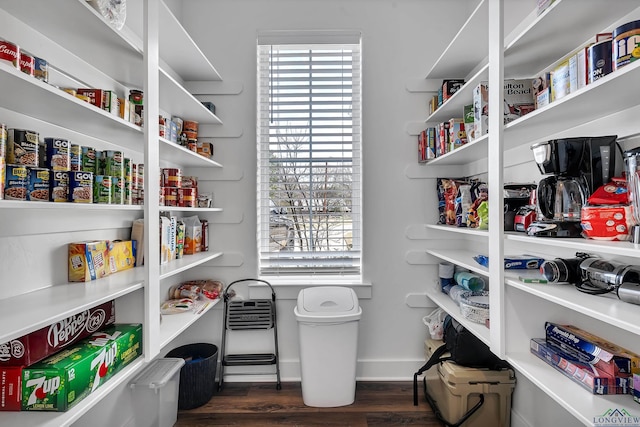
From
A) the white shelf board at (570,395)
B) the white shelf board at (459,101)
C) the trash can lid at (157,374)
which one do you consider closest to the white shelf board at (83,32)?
the trash can lid at (157,374)

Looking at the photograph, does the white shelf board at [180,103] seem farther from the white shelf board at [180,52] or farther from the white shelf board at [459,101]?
the white shelf board at [459,101]

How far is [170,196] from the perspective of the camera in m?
1.94

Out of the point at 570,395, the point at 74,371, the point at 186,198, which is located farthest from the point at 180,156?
the point at 570,395

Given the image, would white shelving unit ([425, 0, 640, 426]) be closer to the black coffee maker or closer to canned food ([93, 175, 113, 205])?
the black coffee maker

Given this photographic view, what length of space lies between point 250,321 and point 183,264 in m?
0.75

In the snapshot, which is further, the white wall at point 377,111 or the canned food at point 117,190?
the white wall at point 377,111

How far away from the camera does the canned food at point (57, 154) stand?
1111 mm

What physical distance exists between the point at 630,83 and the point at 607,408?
1.00 metres

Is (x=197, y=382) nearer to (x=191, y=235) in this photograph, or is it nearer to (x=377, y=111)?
(x=191, y=235)

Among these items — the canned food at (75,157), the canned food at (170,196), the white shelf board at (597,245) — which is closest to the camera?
the white shelf board at (597,245)

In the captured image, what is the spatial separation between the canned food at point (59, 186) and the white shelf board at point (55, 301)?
0.35m

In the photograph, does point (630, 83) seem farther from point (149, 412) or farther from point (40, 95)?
point (149, 412)

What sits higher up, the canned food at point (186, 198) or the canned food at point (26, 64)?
the canned food at point (26, 64)

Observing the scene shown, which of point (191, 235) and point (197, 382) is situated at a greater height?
point (191, 235)
